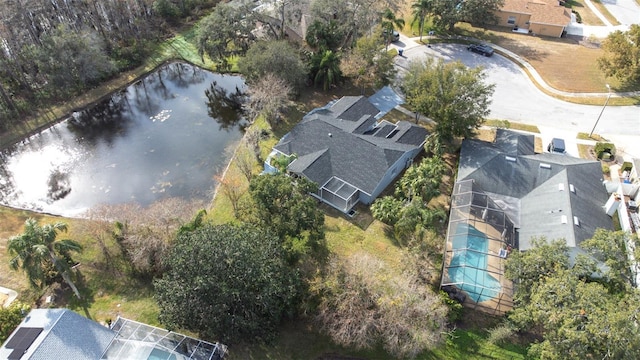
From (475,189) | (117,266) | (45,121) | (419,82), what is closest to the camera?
(117,266)

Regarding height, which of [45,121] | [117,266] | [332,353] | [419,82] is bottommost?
[332,353]

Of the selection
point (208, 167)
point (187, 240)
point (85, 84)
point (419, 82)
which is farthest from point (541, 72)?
point (85, 84)

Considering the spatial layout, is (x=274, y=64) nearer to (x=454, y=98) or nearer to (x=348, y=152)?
(x=348, y=152)

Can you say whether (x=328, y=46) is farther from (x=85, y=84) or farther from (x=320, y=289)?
(x=320, y=289)

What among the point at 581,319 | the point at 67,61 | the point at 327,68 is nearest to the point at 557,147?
the point at 581,319

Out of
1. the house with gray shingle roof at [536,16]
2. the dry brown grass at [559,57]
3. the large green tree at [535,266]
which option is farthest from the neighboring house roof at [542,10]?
the large green tree at [535,266]

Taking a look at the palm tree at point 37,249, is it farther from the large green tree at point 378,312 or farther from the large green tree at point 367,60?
the large green tree at point 367,60

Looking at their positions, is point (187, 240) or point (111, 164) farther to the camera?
point (111, 164)
